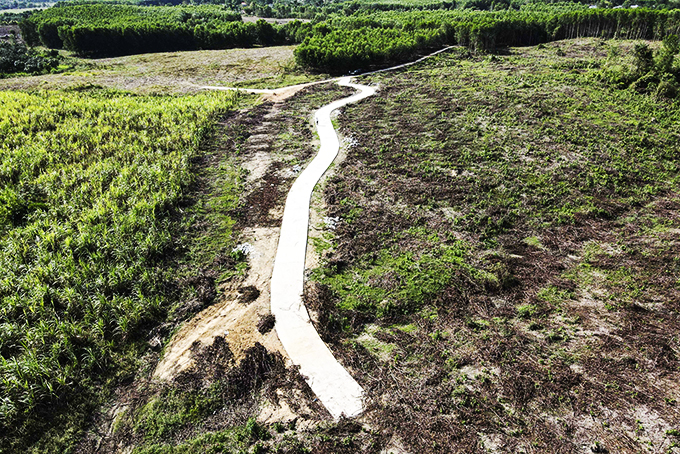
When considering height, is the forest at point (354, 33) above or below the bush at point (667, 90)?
above

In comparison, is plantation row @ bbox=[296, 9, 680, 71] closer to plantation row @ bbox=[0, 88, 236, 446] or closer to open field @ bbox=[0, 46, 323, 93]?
open field @ bbox=[0, 46, 323, 93]

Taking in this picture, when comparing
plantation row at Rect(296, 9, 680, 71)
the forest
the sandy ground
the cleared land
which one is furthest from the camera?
the forest

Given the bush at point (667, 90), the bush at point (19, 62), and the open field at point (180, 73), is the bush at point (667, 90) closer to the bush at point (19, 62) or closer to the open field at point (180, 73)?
the open field at point (180, 73)

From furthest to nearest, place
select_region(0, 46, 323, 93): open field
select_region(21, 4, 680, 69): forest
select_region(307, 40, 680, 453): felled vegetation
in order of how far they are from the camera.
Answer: select_region(21, 4, 680, 69): forest, select_region(0, 46, 323, 93): open field, select_region(307, 40, 680, 453): felled vegetation

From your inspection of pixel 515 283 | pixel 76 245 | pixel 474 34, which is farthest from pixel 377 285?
pixel 474 34

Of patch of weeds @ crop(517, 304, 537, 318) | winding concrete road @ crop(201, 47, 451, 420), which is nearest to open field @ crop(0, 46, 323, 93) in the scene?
winding concrete road @ crop(201, 47, 451, 420)

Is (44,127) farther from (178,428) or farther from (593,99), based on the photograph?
(593,99)

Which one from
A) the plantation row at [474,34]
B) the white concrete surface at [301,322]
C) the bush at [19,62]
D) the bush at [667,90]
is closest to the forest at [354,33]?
the plantation row at [474,34]
